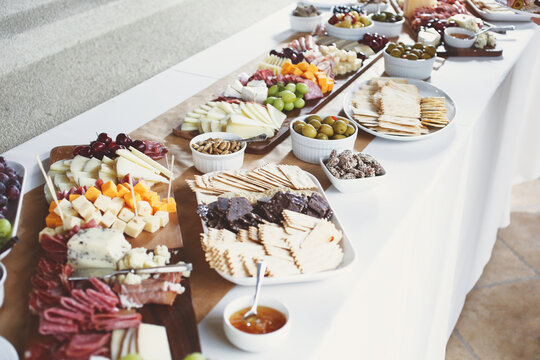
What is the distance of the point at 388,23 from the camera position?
2.64m

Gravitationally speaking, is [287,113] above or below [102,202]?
below

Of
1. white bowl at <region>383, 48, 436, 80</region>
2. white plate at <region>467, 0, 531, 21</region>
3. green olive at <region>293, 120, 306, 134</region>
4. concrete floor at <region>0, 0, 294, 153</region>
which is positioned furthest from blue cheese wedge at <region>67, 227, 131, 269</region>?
white plate at <region>467, 0, 531, 21</region>

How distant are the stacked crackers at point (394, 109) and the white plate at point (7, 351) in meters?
1.22

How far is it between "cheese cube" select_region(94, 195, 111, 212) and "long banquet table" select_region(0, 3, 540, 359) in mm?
349

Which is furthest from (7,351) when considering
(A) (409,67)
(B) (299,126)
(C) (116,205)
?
(A) (409,67)

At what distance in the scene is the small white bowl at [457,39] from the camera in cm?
243

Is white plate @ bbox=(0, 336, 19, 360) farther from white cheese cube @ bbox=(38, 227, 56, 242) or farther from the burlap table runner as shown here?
white cheese cube @ bbox=(38, 227, 56, 242)

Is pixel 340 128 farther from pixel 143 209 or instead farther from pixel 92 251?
pixel 92 251

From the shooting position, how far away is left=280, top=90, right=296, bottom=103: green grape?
1.86m

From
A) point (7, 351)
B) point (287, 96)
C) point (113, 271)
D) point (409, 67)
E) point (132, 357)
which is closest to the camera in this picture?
point (132, 357)

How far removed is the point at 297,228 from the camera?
1144 mm

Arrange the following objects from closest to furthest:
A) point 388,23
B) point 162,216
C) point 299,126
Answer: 1. point 162,216
2. point 299,126
3. point 388,23

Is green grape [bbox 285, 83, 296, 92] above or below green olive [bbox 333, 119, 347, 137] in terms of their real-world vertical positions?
below

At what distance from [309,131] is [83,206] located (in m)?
0.69
